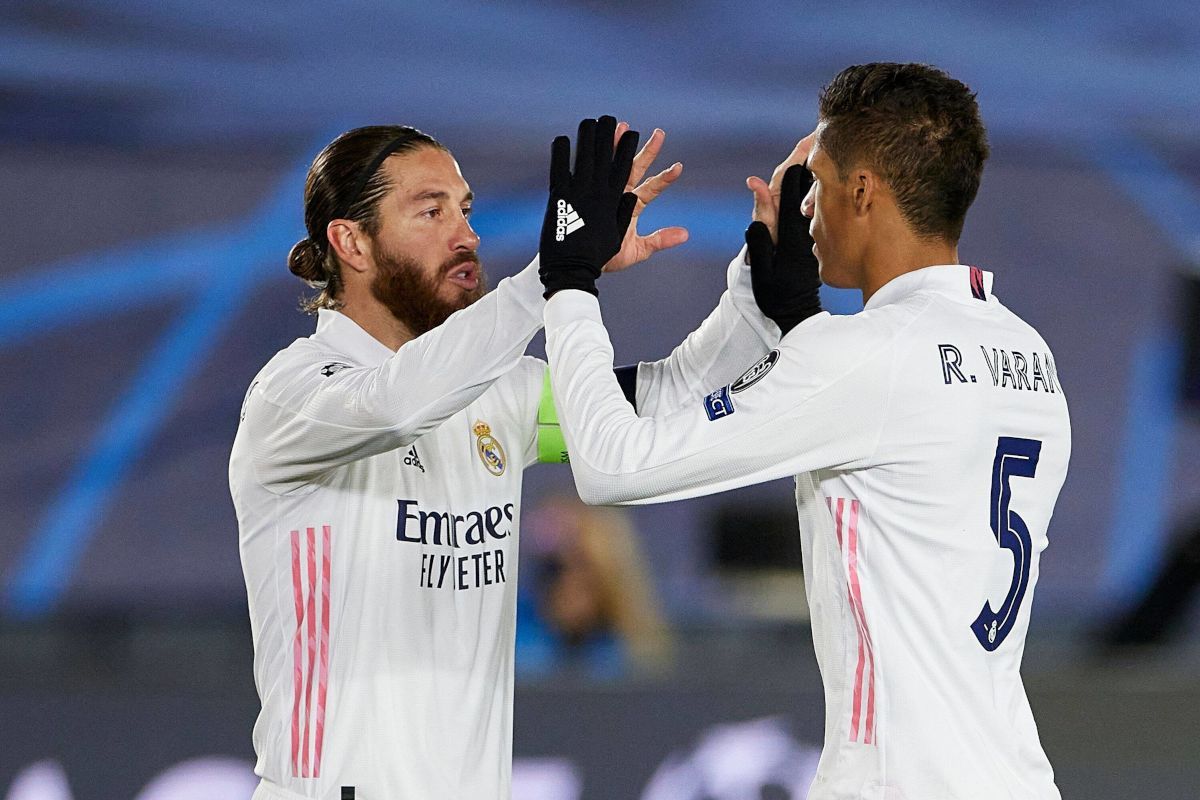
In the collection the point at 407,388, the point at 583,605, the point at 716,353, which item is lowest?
the point at 583,605

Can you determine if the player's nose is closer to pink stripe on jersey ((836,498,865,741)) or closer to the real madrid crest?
the real madrid crest

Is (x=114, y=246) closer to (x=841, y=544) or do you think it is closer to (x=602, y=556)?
(x=602, y=556)

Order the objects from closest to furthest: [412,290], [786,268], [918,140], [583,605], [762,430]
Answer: [762,430], [918,140], [786,268], [412,290], [583,605]

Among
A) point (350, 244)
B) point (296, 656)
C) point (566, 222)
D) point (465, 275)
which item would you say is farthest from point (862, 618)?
point (350, 244)

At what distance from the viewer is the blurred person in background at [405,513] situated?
7.31 feet

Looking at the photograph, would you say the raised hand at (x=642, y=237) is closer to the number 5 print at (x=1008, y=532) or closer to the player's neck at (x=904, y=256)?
the player's neck at (x=904, y=256)

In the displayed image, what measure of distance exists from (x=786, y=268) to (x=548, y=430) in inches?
21.6

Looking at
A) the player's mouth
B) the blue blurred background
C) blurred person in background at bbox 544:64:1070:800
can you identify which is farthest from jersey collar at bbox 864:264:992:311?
the blue blurred background

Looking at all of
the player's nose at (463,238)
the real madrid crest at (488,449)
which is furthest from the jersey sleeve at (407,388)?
the player's nose at (463,238)

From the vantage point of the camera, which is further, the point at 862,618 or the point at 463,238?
the point at 463,238

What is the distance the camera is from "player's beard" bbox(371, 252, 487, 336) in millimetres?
2695

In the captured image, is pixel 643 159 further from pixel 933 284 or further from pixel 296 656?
pixel 296 656

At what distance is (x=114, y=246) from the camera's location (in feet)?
19.6

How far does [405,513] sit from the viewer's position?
97.3 inches
